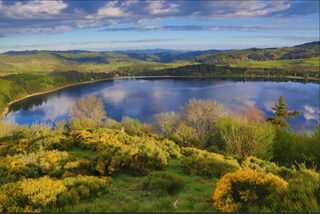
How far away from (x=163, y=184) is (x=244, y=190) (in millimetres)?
4201

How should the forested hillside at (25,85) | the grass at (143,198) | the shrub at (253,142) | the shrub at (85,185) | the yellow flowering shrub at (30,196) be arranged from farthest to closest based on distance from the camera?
the forested hillside at (25,85) → the shrub at (253,142) → the shrub at (85,185) → the yellow flowering shrub at (30,196) → the grass at (143,198)

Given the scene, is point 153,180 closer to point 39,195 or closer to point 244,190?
point 244,190

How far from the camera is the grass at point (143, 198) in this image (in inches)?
283

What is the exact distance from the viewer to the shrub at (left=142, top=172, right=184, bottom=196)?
10.8 meters

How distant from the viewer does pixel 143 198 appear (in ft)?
33.7

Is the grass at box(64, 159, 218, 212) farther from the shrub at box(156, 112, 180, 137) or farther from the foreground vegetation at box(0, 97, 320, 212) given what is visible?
the shrub at box(156, 112, 180, 137)

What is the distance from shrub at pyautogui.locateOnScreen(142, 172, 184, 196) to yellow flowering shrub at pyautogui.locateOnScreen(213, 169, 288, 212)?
3.12m

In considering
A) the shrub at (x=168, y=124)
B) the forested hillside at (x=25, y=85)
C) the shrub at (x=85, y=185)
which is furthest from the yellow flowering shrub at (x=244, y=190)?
the forested hillside at (x=25, y=85)

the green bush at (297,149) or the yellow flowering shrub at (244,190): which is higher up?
the yellow flowering shrub at (244,190)

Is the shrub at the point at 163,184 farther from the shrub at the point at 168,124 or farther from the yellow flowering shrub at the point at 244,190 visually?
the shrub at the point at 168,124

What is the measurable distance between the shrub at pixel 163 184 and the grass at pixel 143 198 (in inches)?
12.8

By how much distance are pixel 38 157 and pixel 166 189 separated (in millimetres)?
10669

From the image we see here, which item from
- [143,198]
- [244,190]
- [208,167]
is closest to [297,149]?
[208,167]

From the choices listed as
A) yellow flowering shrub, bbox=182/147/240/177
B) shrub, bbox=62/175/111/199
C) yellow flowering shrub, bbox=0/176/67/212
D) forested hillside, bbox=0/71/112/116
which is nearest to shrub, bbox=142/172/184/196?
shrub, bbox=62/175/111/199
